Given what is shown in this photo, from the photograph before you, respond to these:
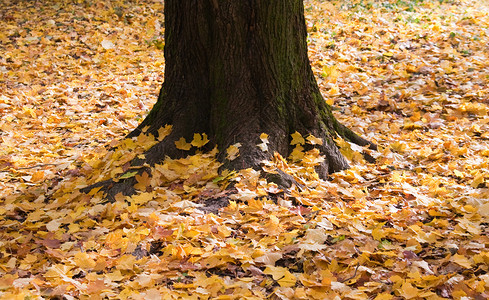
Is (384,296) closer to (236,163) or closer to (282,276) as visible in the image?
(282,276)

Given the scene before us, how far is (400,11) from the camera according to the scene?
896 centimetres

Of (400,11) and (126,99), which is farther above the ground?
(400,11)

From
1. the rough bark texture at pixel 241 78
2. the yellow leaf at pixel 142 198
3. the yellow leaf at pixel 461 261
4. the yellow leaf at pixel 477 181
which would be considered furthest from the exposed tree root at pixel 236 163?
the yellow leaf at pixel 461 261

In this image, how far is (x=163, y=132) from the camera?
412 cm

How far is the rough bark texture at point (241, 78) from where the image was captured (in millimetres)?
3807

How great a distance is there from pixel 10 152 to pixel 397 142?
151 inches

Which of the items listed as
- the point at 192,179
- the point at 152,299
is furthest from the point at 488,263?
the point at 192,179

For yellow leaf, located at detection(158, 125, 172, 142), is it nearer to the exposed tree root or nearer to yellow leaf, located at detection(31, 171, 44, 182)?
the exposed tree root

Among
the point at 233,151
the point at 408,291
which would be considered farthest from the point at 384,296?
the point at 233,151

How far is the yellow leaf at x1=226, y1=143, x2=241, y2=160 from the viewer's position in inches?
145

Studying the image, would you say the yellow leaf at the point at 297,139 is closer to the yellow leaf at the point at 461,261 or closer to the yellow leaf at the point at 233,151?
the yellow leaf at the point at 233,151

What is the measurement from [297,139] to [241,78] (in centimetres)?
66

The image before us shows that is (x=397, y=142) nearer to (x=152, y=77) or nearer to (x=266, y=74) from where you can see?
(x=266, y=74)

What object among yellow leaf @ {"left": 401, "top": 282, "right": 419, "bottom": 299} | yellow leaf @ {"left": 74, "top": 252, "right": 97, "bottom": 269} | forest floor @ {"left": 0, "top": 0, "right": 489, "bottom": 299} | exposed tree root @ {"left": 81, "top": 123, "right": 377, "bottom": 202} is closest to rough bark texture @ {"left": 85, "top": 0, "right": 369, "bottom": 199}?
exposed tree root @ {"left": 81, "top": 123, "right": 377, "bottom": 202}
